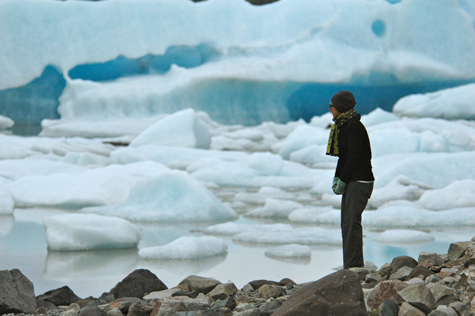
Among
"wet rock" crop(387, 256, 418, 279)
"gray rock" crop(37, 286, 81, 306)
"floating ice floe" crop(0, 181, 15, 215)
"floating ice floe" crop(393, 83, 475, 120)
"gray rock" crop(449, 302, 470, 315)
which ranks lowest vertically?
"gray rock" crop(449, 302, 470, 315)

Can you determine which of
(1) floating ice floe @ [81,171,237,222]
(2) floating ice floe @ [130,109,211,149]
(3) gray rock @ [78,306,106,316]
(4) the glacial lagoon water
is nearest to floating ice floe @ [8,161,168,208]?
(1) floating ice floe @ [81,171,237,222]

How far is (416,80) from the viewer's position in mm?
16391

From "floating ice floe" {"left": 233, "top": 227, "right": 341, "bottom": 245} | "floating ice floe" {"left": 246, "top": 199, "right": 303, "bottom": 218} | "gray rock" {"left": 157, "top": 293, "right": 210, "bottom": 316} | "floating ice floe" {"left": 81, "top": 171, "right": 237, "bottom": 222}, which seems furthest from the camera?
"floating ice floe" {"left": 246, "top": 199, "right": 303, "bottom": 218}

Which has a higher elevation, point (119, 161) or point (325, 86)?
point (325, 86)

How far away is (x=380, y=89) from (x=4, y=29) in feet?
39.4

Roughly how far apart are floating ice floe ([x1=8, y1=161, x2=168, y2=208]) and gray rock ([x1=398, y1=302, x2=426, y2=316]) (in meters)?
3.84

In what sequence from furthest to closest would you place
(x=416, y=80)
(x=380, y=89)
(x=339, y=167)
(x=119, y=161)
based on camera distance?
1. (x=380, y=89)
2. (x=416, y=80)
3. (x=119, y=161)
4. (x=339, y=167)

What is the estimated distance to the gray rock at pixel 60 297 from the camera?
2.44 m

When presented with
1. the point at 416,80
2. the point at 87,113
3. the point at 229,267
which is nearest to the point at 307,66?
the point at 416,80

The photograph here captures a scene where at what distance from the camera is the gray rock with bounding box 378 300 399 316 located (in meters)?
1.70

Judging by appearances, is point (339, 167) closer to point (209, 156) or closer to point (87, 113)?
point (209, 156)

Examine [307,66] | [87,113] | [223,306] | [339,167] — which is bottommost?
[223,306]

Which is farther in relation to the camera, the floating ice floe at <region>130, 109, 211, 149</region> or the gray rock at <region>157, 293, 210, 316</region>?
the floating ice floe at <region>130, 109, 211, 149</region>

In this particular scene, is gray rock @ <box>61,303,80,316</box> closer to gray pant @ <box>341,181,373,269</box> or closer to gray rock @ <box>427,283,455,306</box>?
gray pant @ <box>341,181,373,269</box>
